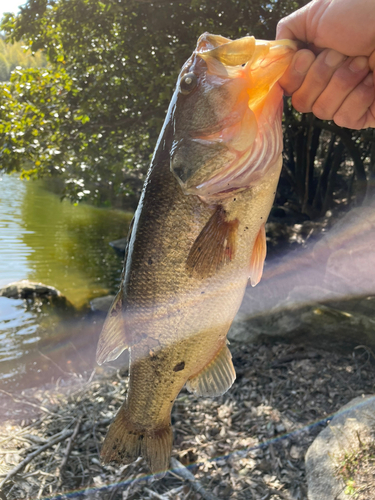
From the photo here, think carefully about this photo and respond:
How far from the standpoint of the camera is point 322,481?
2826 millimetres

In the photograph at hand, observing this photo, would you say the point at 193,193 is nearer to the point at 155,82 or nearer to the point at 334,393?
the point at 334,393

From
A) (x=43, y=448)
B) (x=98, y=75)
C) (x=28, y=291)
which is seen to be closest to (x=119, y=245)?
(x=28, y=291)

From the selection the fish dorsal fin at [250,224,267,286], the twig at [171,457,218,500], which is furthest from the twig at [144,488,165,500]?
the fish dorsal fin at [250,224,267,286]

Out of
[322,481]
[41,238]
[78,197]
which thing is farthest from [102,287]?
[322,481]

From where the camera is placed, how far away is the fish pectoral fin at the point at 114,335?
198 cm

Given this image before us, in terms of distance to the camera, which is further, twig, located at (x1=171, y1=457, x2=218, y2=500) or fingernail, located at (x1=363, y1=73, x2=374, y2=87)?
twig, located at (x1=171, y1=457, x2=218, y2=500)

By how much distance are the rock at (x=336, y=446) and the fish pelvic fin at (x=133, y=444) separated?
135cm

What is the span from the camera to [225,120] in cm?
167

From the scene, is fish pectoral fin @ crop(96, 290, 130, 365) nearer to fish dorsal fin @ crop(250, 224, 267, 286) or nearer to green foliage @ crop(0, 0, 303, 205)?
fish dorsal fin @ crop(250, 224, 267, 286)

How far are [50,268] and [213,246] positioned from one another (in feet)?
33.6

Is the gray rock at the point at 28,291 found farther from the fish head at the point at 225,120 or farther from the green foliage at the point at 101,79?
the fish head at the point at 225,120

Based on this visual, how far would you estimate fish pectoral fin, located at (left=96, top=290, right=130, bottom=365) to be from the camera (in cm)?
198

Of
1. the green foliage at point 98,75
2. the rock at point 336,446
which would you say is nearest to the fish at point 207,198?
the rock at point 336,446

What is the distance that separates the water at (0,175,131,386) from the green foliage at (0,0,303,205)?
2697 millimetres
